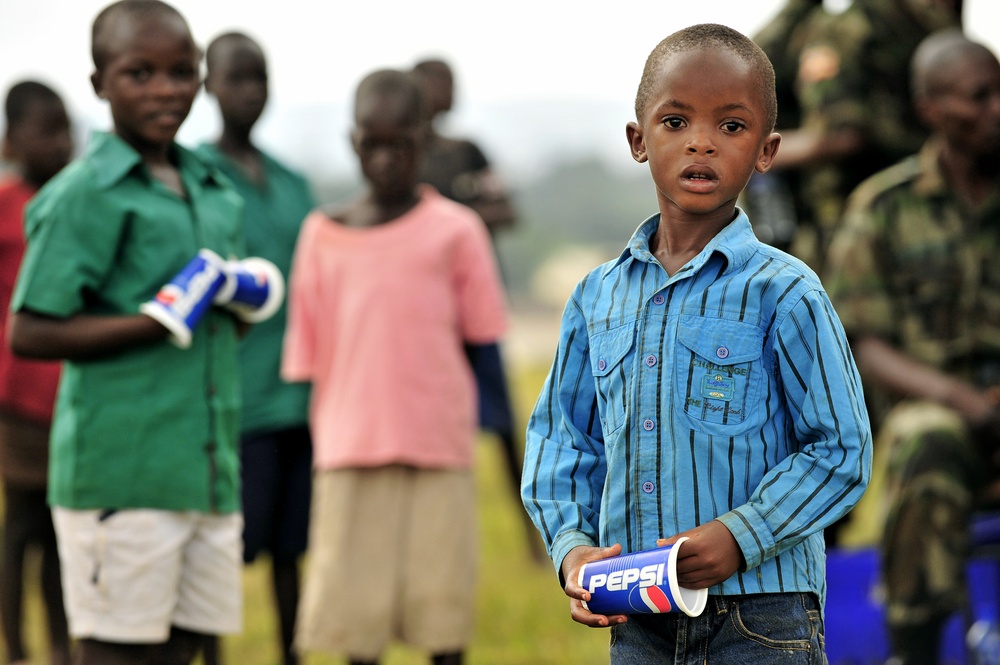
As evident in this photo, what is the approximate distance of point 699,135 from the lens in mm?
2051

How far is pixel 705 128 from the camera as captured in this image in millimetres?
2057

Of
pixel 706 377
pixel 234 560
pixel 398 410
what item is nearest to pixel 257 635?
pixel 398 410

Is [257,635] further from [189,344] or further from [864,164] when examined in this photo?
[864,164]

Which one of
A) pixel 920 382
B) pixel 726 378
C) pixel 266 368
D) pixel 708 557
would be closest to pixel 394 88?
pixel 266 368

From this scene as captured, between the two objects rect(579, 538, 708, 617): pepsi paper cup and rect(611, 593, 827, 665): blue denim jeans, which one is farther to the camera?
rect(611, 593, 827, 665): blue denim jeans

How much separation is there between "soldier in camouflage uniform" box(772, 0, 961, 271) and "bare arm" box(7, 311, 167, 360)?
8.92ft

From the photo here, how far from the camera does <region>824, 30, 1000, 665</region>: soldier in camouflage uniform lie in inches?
151

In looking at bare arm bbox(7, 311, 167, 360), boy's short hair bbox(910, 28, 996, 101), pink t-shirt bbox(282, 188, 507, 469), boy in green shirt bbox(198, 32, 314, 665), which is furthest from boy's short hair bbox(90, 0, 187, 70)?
boy's short hair bbox(910, 28, 996, 101)

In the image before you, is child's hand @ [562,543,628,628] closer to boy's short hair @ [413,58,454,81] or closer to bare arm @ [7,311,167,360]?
bare arm @ [7,311,167,360]

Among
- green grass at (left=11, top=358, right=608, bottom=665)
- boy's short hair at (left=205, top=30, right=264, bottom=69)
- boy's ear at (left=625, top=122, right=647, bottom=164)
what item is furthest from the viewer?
boy's short hair at (left=205, top=30, right=264, bottom=69)

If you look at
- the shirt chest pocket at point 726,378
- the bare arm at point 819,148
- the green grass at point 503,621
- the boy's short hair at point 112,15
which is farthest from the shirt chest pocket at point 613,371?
the bare arm at point 819,148

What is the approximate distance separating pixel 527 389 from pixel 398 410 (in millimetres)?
8136

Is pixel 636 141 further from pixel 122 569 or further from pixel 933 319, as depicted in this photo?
pixel 933 319

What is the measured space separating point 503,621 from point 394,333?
1.49 metres
